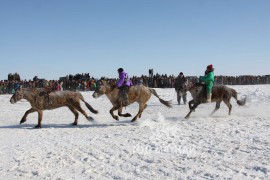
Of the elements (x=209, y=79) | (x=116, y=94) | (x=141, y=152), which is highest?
(x=209, y=79)

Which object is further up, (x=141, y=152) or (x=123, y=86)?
(x=123, y=86)

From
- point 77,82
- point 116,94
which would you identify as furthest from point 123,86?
point 77,82

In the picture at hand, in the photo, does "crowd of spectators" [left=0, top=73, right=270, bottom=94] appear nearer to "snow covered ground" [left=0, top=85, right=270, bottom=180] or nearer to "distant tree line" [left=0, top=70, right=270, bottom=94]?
"distant tree line" [left=0, top=70, right=270, bottom=94]

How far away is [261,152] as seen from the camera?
23.1ft

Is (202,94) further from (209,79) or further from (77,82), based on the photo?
(77,82)

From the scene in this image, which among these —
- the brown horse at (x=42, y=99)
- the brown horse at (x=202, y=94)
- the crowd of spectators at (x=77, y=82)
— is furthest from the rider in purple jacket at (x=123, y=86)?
the crowd of spectators at (x=77, y=82)

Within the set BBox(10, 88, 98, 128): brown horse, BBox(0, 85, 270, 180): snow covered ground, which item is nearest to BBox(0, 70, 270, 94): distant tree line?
BBox(10, 88, 98, 128): brown horse

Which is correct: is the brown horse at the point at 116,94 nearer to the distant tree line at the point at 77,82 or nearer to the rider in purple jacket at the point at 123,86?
the rider in purple jacket at the point at 123,86

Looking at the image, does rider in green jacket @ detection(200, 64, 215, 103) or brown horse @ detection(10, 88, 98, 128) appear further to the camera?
rider in green jacket @ detection(200, 64, 215, 103)

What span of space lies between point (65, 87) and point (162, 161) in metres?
26.0

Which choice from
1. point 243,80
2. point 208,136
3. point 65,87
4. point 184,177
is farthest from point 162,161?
point 243,80

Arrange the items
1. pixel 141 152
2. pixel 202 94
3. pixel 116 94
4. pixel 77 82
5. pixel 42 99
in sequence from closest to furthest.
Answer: pixel 141 152 < pixel 42 99 < pixel 116 94 < pixel 202 94 < pixel 77 82

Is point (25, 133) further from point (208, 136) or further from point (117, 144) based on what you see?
point (208, 136)

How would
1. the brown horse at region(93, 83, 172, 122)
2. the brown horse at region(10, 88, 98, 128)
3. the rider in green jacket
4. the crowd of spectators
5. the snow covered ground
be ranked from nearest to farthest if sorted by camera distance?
the snow covered ground < the brown horse at region(10, 88, 98, 128) < the brown horse at region(93, 83, 172, 122) < the rider in green jacket < the crowd of spectators
